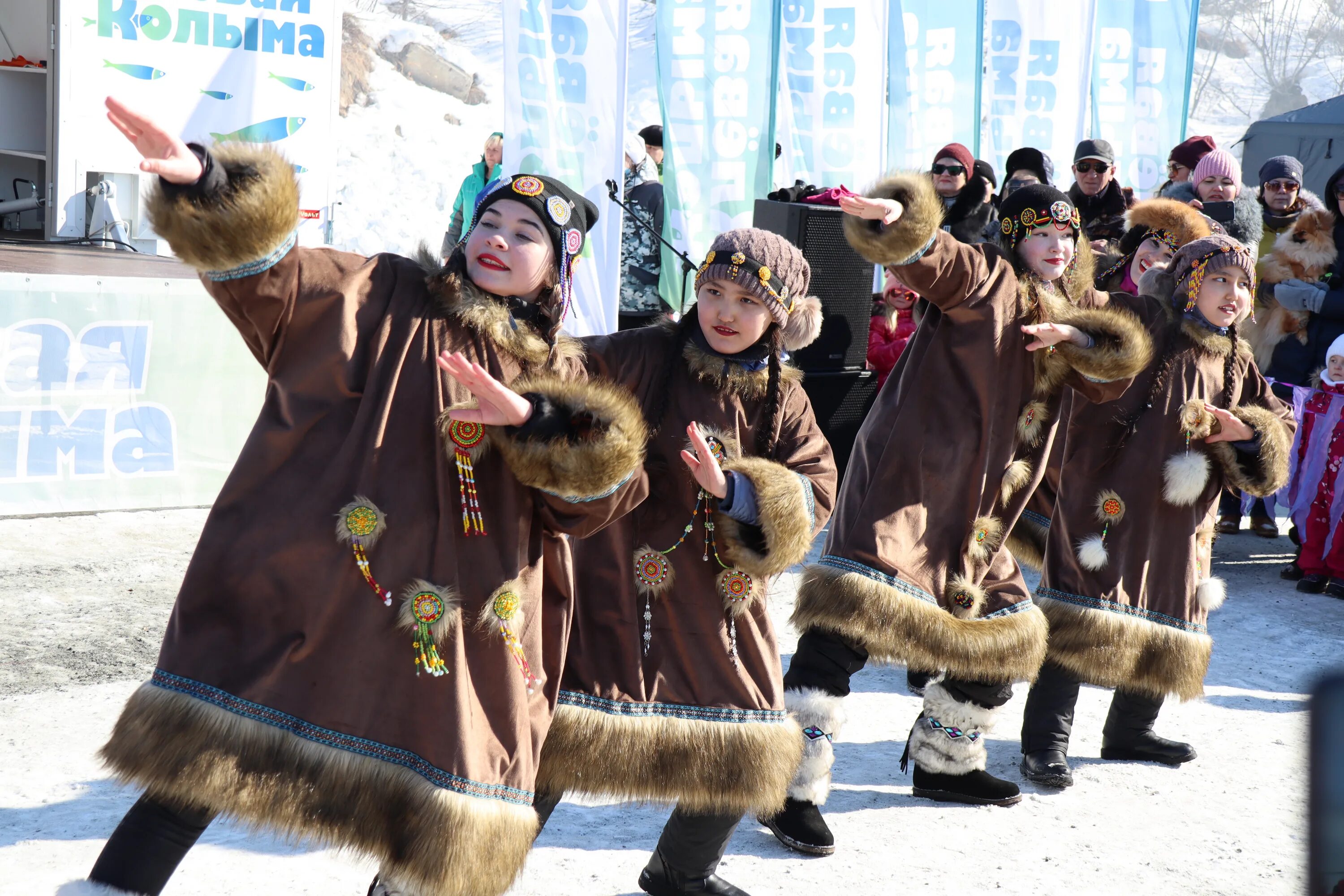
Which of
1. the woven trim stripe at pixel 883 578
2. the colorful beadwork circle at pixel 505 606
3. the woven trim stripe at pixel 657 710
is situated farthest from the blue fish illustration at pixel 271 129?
the colorful beadwork circle at pixel 505 606

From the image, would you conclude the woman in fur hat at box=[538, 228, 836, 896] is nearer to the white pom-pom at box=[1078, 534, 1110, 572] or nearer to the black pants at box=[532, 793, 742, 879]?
the black pants at box=[532, 793, 742, 879]

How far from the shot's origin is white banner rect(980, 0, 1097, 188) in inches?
400

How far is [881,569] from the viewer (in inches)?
126

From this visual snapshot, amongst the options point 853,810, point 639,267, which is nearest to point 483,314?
point 853,810

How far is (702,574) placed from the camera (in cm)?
267

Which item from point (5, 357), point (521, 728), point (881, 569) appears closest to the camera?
point (521, 728)

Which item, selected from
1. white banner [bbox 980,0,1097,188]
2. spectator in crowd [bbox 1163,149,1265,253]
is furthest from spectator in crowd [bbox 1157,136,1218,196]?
white banner [bbox 980,0,1097,188]

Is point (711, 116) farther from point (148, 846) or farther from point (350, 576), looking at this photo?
point (148, 846)

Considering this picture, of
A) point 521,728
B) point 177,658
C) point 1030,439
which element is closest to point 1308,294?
point 1030,439

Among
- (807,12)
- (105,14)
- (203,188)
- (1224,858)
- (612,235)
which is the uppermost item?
(807,12)

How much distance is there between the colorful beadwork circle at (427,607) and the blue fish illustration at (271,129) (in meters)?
6.27

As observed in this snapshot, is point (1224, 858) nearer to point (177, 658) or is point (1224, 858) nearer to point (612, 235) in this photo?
point (177, 658)

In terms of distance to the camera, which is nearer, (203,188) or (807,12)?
(203,188)

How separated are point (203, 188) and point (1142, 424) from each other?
2.89 m
